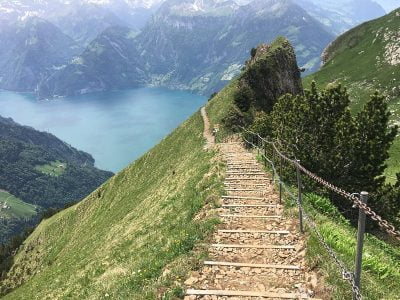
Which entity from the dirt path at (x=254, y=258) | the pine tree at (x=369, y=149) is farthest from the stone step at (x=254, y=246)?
the pine tree at (x=369, y=149)

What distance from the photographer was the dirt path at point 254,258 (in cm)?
1220

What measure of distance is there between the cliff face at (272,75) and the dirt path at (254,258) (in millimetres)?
59164

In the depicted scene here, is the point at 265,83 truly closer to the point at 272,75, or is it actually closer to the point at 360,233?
the point at 272,75

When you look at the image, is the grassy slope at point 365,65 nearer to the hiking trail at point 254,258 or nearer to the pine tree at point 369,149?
the pine tree at point 369,149

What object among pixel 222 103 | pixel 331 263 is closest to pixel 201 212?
pixel 331 263

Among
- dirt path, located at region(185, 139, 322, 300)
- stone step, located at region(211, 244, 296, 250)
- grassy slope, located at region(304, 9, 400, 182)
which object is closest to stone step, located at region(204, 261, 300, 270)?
dirt path, located at region(185, 139, 322, 300)

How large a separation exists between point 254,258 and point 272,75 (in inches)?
2822

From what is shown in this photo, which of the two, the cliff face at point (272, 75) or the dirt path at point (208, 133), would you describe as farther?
the cliff face at point (272, 75)

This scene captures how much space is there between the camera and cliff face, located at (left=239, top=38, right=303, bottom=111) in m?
80.1

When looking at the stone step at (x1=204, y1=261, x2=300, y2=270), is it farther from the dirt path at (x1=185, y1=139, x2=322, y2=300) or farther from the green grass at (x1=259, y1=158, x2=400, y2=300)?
the green grass at (x1=259, y1=158, x2=400, y2=300)

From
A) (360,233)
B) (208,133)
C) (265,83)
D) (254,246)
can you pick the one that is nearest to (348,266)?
(254,246)

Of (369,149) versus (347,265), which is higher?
(369,149)

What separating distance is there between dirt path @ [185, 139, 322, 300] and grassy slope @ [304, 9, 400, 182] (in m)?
63.4

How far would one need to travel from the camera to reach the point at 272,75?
8231cm
